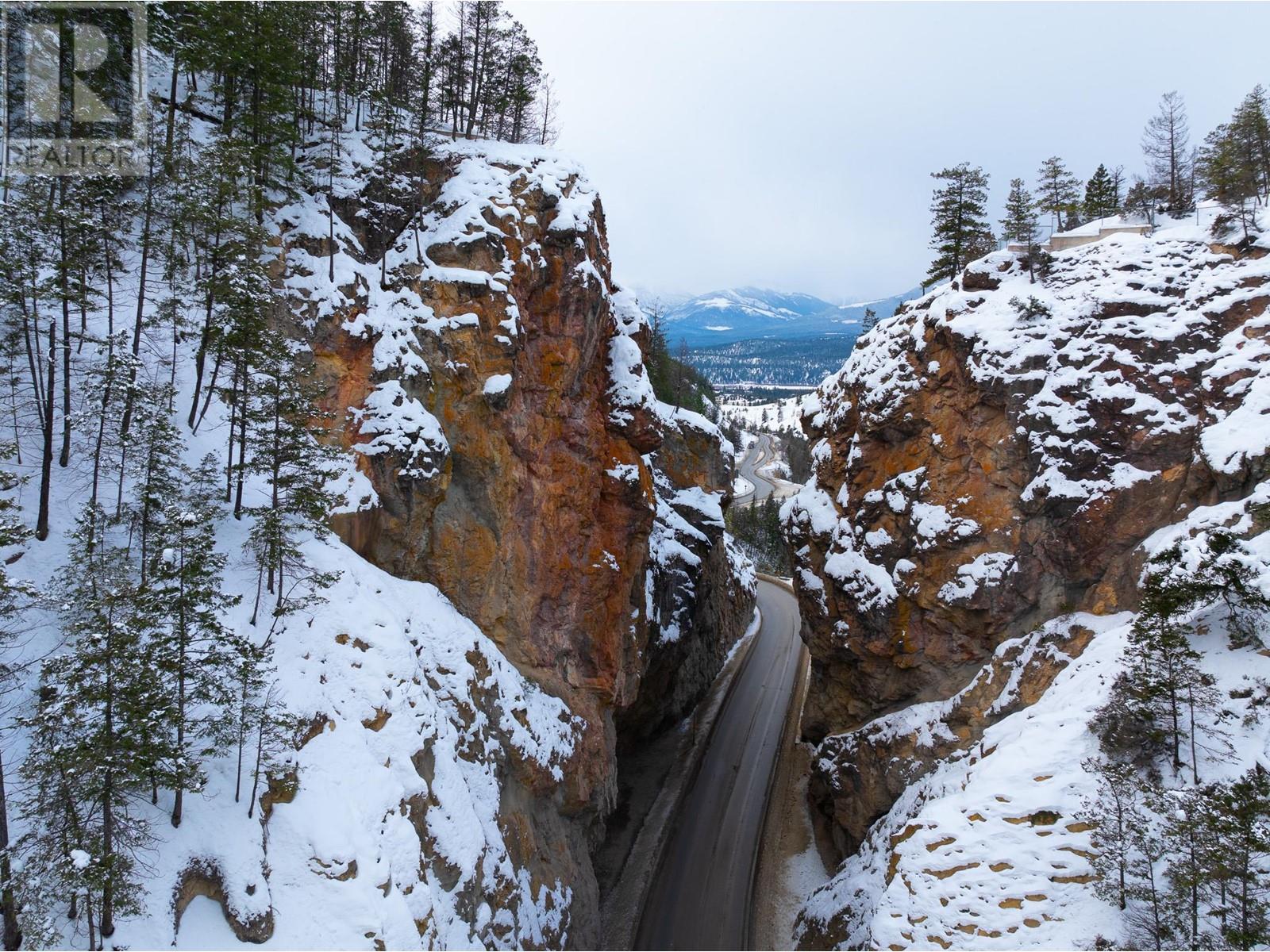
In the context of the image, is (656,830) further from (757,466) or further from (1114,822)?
(757,466)

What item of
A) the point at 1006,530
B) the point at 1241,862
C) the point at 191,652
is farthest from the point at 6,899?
the point at 1006,530

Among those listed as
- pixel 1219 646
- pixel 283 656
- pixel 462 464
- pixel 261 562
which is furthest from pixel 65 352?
pixel 1219 646

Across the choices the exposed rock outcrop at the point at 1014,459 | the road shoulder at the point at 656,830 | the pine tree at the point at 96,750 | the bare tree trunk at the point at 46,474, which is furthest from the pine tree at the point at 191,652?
the exposed rock outcrop at the point at 1014,459

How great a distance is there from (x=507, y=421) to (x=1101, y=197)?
42589 millimetres

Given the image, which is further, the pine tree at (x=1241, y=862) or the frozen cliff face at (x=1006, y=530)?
the frozen cliff face at (x=1006, y=530)

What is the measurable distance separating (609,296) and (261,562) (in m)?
20.8

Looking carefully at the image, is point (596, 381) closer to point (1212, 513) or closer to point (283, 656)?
point (283, 656)

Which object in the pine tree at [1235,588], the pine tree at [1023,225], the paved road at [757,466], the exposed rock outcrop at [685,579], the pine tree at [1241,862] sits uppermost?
the pine tree at [1023,225]

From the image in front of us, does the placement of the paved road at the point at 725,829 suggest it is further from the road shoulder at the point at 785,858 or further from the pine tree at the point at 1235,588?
the pine tree at the point at 1235,588

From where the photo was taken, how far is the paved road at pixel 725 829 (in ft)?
85.0

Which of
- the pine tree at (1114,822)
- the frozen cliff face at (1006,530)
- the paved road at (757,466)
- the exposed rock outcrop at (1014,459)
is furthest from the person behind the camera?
the paved road at (757,466)

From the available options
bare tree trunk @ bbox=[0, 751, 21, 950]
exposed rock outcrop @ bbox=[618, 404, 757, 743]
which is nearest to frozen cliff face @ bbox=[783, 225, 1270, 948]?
exposed rock outcrop @ bbox=[618, 404, 757, 743]

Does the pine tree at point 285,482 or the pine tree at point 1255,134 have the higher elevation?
the pine tree at point 1255,134

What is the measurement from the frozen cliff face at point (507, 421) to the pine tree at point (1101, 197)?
29.3 meters
